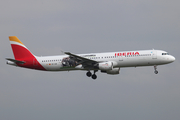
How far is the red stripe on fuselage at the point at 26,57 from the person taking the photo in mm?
63531

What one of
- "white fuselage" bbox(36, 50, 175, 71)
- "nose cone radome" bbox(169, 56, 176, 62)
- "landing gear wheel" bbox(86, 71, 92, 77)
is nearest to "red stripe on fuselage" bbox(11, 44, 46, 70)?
"landing gear wheel" bbox(86, 71, 92, 77)

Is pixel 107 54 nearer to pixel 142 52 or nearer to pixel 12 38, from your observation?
pixel 142 52

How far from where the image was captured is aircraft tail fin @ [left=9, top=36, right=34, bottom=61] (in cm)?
6491

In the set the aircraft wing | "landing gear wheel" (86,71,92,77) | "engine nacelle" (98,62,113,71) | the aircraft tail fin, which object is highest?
the aircraft tail fin

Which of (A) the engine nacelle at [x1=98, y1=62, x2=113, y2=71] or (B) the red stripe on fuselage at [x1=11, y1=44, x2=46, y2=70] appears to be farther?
(B) the red stripe on fuselage at [x1=11, y1=44, x2=46, y2=70]

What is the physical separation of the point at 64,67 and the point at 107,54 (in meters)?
8.81

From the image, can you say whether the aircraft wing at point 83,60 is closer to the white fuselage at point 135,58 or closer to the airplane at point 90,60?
the airplane at point 90,60

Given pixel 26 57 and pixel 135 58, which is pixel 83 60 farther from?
pixel 26 57

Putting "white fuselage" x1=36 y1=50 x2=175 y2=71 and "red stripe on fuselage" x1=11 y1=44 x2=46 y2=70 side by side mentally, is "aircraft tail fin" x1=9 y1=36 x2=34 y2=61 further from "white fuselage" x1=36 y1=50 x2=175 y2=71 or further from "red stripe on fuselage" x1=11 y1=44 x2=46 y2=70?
"white fuselage" x1=36 y1=50 x2=175 y2=71

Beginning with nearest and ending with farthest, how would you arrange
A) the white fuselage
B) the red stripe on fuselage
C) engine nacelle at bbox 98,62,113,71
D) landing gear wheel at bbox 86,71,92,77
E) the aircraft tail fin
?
1. engine nacelle at bbox 98,62,113,71
2. the white fuselage
3. landing gear wheel at bbox 86,71,92,77
4. the red stripe on fuselage
5. the aircraft tail fin

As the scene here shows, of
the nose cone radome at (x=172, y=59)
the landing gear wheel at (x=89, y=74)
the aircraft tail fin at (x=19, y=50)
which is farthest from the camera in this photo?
the aircraft tail fin at (x=19, y=50)

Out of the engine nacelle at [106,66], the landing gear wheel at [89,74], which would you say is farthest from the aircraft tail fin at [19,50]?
the engine nacelle at [106,66]

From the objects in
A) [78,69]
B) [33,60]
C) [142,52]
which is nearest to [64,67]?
[78,69]

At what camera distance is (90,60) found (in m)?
58.8
